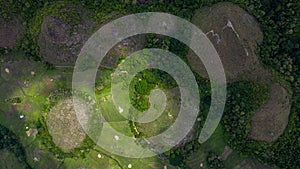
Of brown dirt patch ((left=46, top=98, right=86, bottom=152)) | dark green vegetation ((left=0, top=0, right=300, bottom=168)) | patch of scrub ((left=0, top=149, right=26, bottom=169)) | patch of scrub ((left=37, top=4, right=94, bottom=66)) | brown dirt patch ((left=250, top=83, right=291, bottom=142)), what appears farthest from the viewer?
patch of scrub ((left=0, top=149, right=26, bottom=169))

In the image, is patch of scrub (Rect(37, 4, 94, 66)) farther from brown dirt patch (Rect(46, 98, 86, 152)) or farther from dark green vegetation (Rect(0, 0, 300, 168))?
brown dirt patch (Rect(46, 98, 86, 152))

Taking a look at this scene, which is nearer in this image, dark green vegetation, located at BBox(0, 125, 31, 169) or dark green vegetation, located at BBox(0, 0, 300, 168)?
dark green vegetation, located at BBox(0, 0, 300, 168)

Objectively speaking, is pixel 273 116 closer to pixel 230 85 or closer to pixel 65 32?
pixel 230 85

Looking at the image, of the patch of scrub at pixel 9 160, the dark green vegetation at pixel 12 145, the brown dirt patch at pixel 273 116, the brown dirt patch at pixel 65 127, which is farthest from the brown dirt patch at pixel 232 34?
the patch of scrub at pixel 9 160

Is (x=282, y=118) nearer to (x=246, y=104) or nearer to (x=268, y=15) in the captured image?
(x=246, y=104)

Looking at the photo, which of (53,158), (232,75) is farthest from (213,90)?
(53,158)

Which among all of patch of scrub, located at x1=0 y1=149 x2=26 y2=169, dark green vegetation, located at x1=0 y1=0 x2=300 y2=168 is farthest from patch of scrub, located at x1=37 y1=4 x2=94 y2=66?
patch of scrub, located at x1=0 y1=149 x2=26 y2=169

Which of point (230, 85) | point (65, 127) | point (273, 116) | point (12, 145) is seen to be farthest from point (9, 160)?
point (273, 116)
